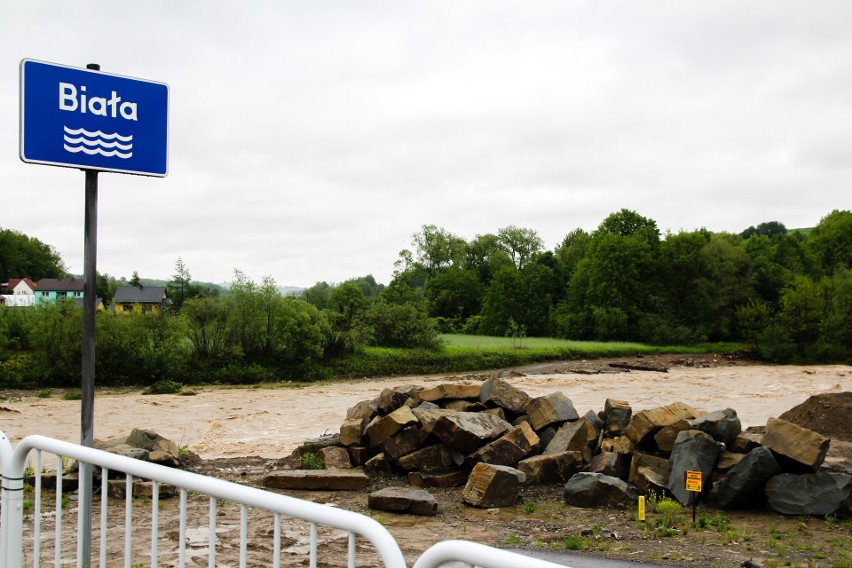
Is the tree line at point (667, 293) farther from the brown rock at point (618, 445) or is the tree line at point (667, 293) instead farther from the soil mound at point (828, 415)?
the brown rock at point (618, 445)

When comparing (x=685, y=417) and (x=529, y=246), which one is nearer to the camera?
(x=685, y=417)

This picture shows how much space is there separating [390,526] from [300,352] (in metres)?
30.8

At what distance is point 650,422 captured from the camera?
1162 cm

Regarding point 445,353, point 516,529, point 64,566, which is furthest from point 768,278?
point 64,566

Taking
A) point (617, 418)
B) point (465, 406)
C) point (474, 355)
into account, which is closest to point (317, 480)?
point (465, 406)

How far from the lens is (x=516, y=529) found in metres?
9.14

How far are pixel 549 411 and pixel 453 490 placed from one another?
2661mm

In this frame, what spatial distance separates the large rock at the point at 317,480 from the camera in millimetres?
11195

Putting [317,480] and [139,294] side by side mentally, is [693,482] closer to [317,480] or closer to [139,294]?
[317,480]

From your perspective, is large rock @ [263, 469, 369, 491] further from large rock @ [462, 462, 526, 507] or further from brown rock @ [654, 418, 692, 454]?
brown rock @ [654, 418, 692, 454]

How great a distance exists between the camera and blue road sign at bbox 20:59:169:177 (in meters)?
3.90

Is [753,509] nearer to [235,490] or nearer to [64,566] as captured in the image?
[64,566]

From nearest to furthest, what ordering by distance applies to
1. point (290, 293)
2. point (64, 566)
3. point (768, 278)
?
1. point (64, 566)
2. point (290, 293)
3. point (768, 278)

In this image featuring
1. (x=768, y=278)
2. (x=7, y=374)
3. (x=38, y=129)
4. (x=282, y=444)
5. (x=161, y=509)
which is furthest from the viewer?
(x=768, y=278)
